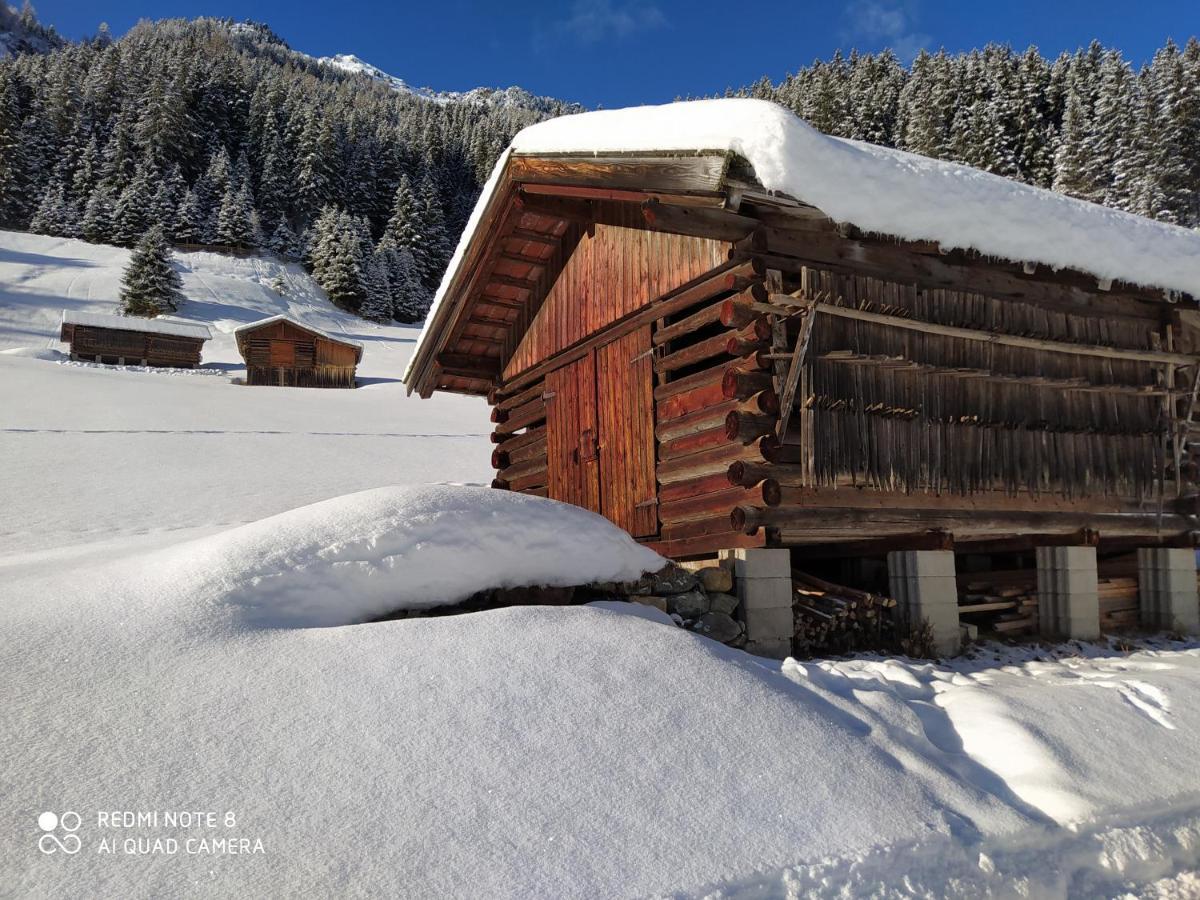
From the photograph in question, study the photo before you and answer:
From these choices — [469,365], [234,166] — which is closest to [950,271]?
[469,365]

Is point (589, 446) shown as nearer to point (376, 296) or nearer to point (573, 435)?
point (573, 435)

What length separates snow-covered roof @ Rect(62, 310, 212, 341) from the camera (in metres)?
46.7

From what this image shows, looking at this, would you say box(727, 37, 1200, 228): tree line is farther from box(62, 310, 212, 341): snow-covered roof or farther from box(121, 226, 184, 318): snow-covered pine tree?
box(121, 226, 184, 318): snow-covered pine tree

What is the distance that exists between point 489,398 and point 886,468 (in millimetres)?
8438

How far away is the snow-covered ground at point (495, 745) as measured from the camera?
2.88 m

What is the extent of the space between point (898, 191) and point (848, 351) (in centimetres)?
155

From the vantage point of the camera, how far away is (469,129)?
106250mm

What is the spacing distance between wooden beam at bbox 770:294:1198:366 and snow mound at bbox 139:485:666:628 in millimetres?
3146

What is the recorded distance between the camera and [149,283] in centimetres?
5600

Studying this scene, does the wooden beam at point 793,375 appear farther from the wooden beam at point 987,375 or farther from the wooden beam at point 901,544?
the wooden beam at point 901,544

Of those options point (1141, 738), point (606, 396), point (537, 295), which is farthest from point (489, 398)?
point (1141, 738)

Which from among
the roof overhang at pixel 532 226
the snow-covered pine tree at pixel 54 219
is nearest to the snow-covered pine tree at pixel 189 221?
the snow-covered pine tree at pixel 54 219

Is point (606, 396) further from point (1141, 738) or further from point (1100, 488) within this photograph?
point (1141, 738)

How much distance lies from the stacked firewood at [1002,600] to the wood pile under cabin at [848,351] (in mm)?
46
